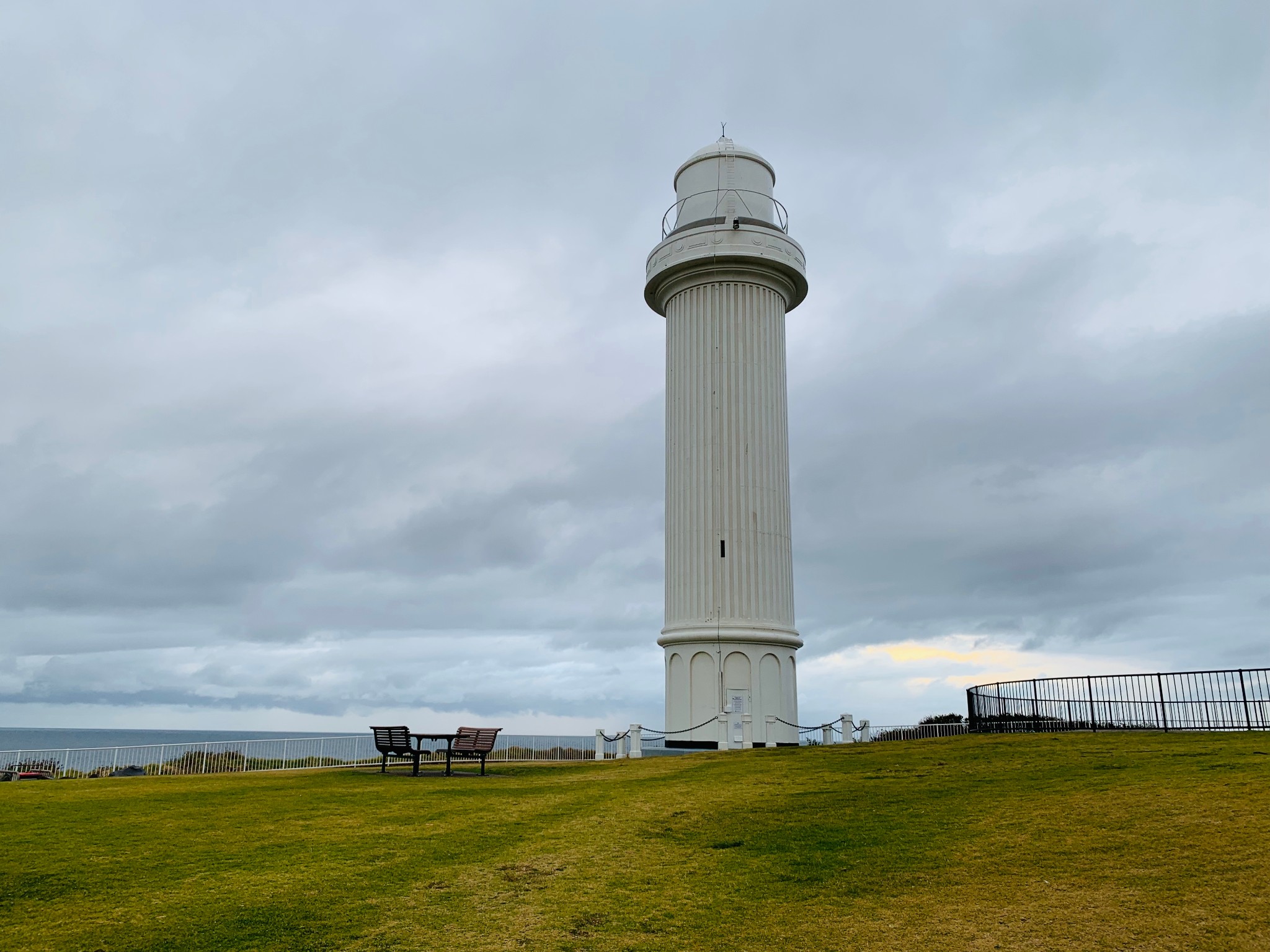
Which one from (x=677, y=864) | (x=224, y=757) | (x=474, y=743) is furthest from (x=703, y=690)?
(x=677, y=864)

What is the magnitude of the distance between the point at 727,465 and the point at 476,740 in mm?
11971

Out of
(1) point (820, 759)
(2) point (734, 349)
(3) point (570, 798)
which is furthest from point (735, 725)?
(3) point (570, 798)

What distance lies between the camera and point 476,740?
1864 cm

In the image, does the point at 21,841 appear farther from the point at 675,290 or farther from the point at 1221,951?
the point at 675,290

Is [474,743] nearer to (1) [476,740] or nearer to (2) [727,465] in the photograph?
(1) [476,740]

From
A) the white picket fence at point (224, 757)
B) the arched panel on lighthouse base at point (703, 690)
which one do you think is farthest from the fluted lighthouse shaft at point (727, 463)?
the white picket fence at point (224, 757)

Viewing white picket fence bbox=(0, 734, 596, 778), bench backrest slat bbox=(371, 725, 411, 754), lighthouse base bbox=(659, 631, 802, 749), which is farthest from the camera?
lighthouse base bbox=(659, 631, 802, 749)

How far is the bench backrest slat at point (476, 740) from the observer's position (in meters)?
18.6

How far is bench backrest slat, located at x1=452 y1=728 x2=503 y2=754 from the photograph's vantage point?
733 inches

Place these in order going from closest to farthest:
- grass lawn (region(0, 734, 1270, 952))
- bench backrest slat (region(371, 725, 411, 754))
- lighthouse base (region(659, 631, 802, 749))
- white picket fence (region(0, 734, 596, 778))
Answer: grass lawn (region(0, 734, 1270, 952))
bench backrest slat (region(371, 725, 411, 754))
white picket fence (region(0, 734, 596, 778))
lighthouse base (region(659, 631, 802, 749))

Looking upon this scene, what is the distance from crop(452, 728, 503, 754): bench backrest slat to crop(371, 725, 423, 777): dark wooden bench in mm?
856

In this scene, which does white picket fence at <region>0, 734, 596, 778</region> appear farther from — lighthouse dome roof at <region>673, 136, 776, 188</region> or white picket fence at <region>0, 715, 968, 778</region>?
lighthouse dome roof at <region>673, 136, 776, 188</region>

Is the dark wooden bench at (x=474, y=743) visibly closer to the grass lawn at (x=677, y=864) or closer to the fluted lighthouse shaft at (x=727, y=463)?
the grass lawn at (x=677, y=864)

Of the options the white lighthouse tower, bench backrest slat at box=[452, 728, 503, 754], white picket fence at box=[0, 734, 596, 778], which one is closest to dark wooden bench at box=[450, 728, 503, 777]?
bench backrest slat at box=[452, 728, 503, 754]
